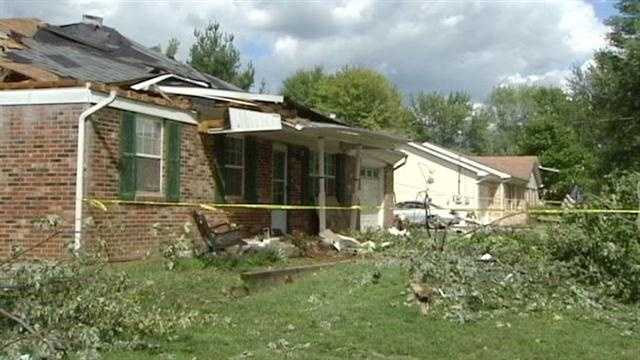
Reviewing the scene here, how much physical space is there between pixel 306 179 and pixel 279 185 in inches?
53.2

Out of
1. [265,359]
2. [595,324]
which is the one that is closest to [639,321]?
[595,324]

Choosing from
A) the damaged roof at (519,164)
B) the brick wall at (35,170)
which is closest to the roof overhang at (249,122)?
the brick wall at (35,170)

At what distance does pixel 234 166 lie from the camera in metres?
16.7

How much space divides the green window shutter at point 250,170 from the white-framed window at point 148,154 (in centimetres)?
305

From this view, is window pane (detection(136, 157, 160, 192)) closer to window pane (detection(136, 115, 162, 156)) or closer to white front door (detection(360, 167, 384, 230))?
window pane (detection(136, 115, 162, 156))

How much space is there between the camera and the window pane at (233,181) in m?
16.3

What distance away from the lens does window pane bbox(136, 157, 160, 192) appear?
13.7 m

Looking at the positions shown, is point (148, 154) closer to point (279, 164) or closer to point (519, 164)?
point (279, 164)

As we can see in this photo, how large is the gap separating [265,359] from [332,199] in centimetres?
1412

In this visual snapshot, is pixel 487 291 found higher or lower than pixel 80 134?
lower

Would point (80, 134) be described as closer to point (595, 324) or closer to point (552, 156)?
point (595, 324)

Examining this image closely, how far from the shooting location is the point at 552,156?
57625 mm

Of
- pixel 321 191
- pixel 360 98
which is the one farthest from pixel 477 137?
pixel 321 191

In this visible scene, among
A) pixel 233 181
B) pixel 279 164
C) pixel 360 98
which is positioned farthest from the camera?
pixel 360 98
